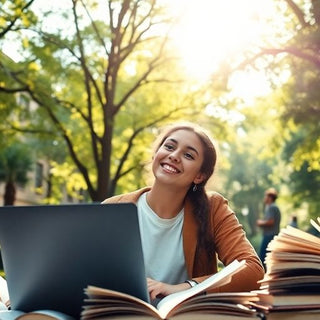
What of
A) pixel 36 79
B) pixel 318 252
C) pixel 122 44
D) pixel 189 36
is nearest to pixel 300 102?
pixel 189 36

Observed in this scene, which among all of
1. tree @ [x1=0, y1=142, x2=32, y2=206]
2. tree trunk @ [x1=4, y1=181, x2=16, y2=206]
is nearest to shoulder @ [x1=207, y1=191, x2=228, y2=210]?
tree trunk @ [x1=4, y1=181, x2=16, y2=206]

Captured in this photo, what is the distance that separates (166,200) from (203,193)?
0.51 feet

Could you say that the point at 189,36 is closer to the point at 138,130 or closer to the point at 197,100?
the point at 197,100

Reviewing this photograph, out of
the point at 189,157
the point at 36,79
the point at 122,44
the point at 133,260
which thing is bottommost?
the point at 133,260

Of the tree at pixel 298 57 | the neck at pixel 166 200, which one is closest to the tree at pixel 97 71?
the tree at pixel 298 57

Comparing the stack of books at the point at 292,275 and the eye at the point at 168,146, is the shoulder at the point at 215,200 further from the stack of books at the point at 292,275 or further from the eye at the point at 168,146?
the stack of books at the point at 292,275

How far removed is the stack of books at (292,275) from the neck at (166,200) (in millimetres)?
1043

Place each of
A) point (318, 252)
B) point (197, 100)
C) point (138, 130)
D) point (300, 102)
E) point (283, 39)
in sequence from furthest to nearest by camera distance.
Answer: point (138, 130) < point (197, 100) < point (300, 102) < point (283, 39) < point (318, 252)

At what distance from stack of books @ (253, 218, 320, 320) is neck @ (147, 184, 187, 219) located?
41.1 inches

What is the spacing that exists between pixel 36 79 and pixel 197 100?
419 centimetres

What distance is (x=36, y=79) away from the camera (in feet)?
50.8

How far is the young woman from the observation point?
2574 millimetres

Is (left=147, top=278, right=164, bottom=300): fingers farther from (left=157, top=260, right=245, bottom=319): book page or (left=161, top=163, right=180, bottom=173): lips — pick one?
(left=161, top=163, right=180, bottom=173): lips

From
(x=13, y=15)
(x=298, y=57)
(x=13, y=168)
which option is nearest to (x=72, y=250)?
(x=298, y=57)
